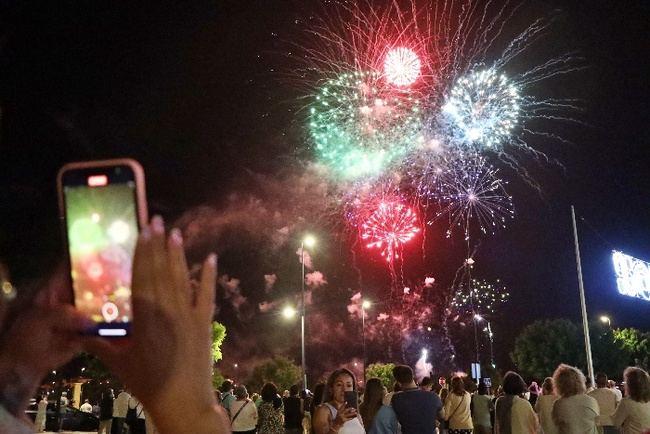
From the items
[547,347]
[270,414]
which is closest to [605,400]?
[270,414]

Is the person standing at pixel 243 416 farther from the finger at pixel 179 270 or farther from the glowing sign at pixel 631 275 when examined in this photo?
the glowing sign at pixel 631 275

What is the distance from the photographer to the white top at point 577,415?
7215 mm

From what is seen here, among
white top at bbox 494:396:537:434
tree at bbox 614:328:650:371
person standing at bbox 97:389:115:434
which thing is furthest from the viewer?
tree at bbox 614:328:650:371

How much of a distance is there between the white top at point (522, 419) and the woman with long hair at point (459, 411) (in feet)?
9.21

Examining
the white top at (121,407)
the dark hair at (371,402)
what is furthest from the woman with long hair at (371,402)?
the white top at (121,407)

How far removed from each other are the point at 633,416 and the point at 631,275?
97.5 feet

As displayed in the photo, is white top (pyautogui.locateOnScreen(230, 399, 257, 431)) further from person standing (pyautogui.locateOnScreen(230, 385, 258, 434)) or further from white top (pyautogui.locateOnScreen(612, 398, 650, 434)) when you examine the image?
white top (pyautogui.locateOnScreen(612, 398, 650, 434))

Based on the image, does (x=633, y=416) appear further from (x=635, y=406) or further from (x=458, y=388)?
(x=458, y=388)

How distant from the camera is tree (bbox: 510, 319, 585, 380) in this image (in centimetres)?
5091

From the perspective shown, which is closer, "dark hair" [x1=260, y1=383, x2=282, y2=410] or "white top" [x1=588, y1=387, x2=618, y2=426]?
"white top" [x1=588, y1=387, x2=618, y2=426]

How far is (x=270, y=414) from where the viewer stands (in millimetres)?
12164

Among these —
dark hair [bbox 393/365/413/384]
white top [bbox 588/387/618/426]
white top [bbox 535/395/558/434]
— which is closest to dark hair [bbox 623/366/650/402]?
white top [bbox 535/395/558/434]

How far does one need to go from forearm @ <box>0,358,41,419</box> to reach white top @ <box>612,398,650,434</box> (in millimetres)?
7064

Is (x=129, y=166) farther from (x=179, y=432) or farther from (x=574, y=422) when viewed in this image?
(x=574, y=422)
